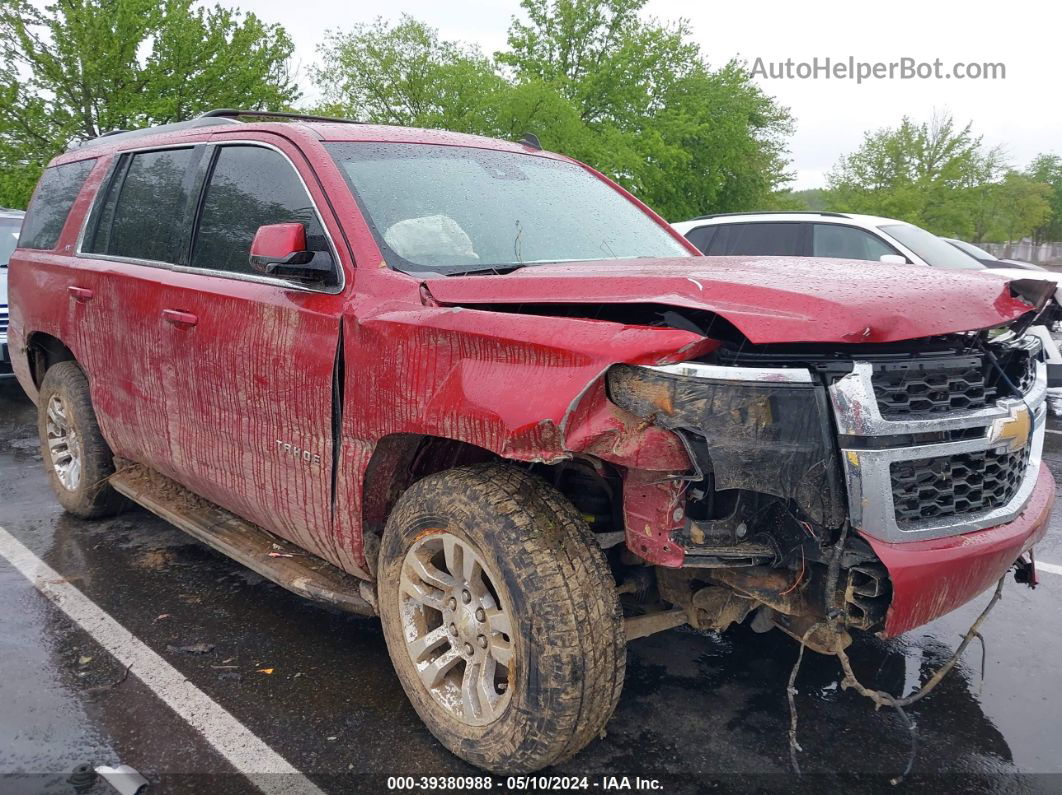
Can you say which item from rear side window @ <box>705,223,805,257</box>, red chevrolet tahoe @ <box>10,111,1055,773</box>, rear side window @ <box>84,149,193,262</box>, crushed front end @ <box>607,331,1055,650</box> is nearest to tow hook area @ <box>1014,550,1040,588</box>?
red chevrolet tahoe @ <box>10,111,1055,773</box>

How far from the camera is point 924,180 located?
31391 millimetres

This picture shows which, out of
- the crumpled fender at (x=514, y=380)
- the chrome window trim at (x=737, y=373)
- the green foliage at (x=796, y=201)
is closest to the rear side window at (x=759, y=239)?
the crumpled fender at (x=514, y=380)

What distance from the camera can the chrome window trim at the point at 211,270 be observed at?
289 centimetres

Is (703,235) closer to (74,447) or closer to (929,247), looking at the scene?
(929,247)

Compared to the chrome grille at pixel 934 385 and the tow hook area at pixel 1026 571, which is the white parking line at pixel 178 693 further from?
the tow hook area at pixel 1026 571

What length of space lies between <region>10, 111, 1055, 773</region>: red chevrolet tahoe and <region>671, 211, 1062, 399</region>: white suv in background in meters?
4.61

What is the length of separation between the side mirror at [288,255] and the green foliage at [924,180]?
99.4ft

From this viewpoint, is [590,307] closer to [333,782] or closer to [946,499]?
[946,499]

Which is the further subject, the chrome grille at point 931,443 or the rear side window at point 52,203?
the rear side window at point 52,203

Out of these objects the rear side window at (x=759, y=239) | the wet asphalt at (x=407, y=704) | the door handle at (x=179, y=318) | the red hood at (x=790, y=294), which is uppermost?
the rear side window at (x=759, y=239)

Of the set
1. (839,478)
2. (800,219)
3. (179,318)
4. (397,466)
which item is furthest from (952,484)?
(800,219)

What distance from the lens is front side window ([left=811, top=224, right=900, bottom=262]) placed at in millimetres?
7625

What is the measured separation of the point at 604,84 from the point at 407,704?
103ft

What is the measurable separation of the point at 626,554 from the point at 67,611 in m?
2.58
